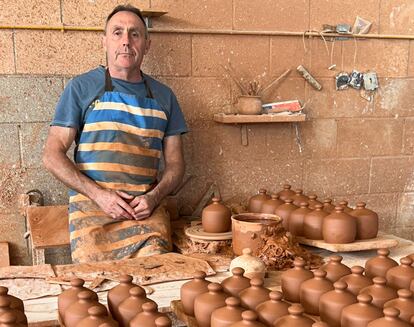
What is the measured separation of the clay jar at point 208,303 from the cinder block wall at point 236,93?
175 centimetres

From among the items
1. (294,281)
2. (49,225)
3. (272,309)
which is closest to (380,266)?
(294,281)

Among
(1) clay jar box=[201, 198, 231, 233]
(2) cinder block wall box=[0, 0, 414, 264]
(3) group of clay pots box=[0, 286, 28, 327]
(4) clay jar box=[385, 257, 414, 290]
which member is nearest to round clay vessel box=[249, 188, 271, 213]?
(1) clay jar box=[201, 198, 231, 233]

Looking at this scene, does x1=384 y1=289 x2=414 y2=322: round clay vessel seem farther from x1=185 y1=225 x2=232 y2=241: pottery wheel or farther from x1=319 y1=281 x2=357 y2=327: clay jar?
x1=185 y1=225 x2=232 y2=241: pottery wheel

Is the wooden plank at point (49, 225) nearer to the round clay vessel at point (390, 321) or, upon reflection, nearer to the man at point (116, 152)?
the man at point (116, 152)

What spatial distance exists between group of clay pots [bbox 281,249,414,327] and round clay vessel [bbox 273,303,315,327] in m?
0.15

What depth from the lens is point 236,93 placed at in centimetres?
329

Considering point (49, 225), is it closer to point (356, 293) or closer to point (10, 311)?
point (10, 311)

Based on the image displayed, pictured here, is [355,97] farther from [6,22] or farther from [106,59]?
[6,22]

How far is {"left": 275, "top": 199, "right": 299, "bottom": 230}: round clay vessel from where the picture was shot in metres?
2.50

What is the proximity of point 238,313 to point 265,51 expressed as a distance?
228 cm

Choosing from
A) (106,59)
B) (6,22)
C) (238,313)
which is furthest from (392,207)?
(6,22)

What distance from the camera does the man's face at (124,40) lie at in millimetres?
2701

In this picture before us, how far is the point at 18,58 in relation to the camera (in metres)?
2.87

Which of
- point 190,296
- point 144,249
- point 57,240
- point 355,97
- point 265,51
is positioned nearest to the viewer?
point 190,296
